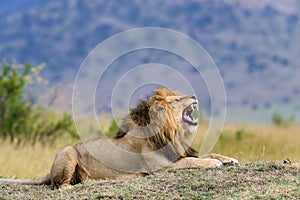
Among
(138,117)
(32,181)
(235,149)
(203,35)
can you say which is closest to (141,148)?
(138,117)

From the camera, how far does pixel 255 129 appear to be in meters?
22.4

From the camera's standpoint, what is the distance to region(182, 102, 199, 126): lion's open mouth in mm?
9883

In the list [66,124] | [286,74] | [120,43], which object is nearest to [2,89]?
[66,124]

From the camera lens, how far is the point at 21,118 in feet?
66.0

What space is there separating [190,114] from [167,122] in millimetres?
328

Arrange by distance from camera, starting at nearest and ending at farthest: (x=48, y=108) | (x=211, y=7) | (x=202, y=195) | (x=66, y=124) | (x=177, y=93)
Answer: (x=202, y=195) < (x=177, y=93) < (x=66, y=124) < (x=48, y=108) < (x=211, y=7)

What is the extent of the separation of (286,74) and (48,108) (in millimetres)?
92201

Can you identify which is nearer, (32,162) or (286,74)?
(32,162)

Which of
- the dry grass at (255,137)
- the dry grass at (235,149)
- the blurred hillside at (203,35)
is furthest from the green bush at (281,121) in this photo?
the blurred hillside at (203,35)

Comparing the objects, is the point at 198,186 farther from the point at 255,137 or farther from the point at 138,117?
the point at 255,137

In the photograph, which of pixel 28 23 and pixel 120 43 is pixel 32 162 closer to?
pixel 120 43

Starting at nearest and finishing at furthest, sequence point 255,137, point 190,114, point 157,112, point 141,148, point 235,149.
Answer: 1. point 141,148
2. point 157,112
3. point 190,114
4. point 235,149
5. point 255,137

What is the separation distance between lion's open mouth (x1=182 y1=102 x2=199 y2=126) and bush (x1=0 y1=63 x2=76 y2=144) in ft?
30.7

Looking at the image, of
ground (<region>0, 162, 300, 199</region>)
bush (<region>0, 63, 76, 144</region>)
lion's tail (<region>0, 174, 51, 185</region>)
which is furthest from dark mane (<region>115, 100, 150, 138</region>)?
bush (<region>0, 63, 76, 144</region>)
